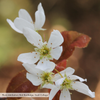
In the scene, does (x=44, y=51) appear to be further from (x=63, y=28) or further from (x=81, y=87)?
(x=63, y=28)

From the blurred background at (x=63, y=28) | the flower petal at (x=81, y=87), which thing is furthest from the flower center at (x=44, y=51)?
the blurred background at (x=63, y=28)

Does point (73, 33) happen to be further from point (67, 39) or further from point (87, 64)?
point (87, 64)

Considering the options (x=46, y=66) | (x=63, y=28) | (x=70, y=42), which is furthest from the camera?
(x=63, y=28)

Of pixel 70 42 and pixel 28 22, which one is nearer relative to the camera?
pixel 28 22

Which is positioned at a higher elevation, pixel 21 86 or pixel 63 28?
pixel 63 28

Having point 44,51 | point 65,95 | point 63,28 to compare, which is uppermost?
point 63,28

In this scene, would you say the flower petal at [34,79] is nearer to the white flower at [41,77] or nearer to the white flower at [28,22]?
the white flower at [41,77]

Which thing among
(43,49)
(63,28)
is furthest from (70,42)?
(63,28)
